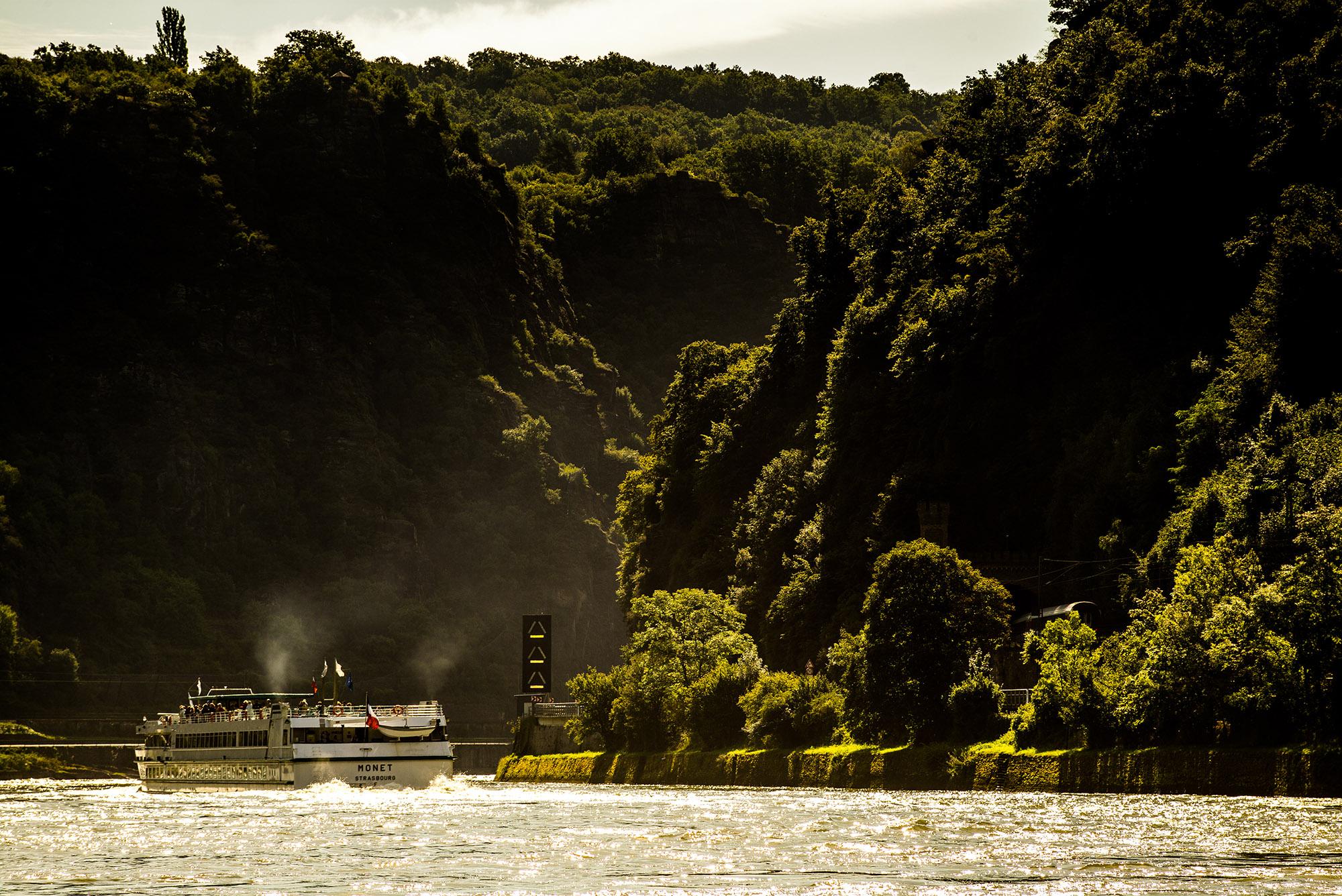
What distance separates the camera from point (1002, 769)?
258 feet

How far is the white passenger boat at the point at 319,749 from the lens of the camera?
9638cm

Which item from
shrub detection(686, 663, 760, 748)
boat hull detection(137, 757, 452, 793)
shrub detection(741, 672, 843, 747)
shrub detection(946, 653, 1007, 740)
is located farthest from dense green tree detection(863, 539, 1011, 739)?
boat hull detection(137, 757, 452, 793)

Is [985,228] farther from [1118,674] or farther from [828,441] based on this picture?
[1118,674]

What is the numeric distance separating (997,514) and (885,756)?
1279 inches

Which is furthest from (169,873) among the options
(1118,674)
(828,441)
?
(828,441)

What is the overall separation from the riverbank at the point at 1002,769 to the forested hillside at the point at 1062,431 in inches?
95.8

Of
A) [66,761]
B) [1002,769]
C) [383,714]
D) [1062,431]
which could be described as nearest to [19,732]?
[66,761]

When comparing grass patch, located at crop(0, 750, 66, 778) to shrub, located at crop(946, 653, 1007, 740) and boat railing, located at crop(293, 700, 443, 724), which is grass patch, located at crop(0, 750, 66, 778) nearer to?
boat railing, located at crop(293, 700, 443, 724)

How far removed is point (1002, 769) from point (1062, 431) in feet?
131

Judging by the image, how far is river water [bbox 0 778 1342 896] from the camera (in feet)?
129

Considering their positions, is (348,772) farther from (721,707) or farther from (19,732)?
(19,732)

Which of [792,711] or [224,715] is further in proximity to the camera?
[224,715]

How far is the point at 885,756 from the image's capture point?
285ft

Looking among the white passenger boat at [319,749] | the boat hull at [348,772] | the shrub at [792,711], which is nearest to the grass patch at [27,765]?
the white passenger boat at [319,749]
